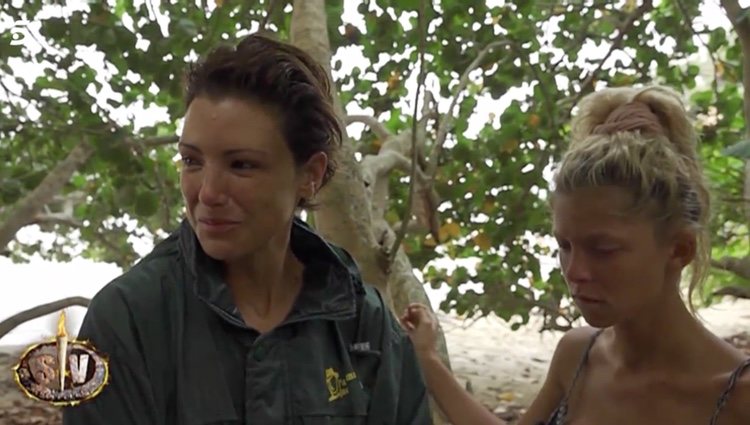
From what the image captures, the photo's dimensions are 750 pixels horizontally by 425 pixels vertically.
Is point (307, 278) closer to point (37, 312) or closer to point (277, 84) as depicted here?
point (277, 84)

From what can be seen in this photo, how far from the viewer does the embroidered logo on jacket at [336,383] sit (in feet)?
3.10

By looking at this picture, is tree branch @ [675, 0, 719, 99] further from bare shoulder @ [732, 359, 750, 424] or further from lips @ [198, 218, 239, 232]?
lips @ [198, 218, 239, 232]

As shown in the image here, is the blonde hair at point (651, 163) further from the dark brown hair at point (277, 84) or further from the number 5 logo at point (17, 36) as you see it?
the number 5 logo at point (17, 36)

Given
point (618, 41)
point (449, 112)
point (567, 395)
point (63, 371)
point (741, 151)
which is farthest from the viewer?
point (618, 41)

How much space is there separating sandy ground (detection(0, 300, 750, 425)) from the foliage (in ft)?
0.65

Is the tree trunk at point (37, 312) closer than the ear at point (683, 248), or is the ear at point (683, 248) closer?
the ear at point (683, 248)

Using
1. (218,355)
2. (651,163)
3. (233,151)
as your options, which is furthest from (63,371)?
(651,163)

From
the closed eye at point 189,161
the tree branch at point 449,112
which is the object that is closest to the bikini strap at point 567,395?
the closed eye at point 189,161

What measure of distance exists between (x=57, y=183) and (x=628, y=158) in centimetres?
106

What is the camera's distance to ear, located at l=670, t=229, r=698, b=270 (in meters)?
1.05

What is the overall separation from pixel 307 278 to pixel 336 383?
128 mm

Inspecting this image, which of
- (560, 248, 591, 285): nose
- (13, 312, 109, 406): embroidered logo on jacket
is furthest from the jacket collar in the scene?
(560, 248, 591, 285): nose

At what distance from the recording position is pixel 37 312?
1627 mm

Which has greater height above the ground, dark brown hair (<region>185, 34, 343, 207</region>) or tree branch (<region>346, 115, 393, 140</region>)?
tree branch (<region>346, 115, 393, 140</region>)
